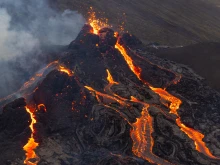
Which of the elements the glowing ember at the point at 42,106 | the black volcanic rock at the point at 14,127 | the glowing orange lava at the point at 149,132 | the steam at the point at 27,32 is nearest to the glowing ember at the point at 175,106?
the glowing orange lava at the point at 149,132

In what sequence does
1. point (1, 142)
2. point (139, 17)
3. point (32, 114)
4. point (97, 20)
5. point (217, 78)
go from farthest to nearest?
point (139, 17), point (97, 20), point (217, 78), point (32, 114), point (1, 142)

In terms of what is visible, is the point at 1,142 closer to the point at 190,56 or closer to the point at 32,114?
the point at 32,114

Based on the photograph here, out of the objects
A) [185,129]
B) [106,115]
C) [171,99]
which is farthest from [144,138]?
[171,99]

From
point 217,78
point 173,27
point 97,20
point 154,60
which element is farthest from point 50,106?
point 173,27

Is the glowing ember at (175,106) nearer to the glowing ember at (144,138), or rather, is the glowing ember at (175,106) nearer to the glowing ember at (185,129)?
the glowing ember at (185,129)

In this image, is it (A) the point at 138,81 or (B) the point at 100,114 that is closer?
(B) the point at 100,114

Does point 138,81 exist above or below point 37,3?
below

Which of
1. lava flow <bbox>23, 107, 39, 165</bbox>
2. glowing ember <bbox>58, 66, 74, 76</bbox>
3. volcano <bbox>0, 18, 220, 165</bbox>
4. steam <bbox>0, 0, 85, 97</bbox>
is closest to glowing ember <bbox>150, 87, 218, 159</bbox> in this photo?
volcano <bbox>0, 18, 220, 165</bbox>
